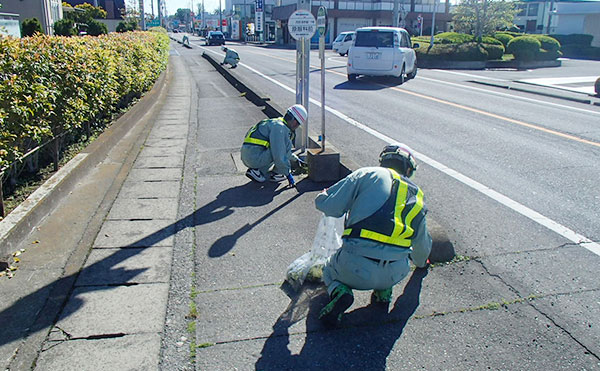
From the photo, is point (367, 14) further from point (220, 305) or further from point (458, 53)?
point (220, 305)

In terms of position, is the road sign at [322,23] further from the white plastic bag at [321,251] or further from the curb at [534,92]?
the curb at [534,92]

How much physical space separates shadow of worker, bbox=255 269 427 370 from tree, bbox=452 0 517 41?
34.1 metres

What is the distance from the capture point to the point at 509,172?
720 centimetres

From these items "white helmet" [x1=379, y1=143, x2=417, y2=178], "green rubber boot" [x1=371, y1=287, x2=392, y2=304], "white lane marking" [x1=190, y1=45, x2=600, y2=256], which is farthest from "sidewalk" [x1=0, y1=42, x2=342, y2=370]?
"white lane marking" [x1=190, y1=45, x2=600, y2=256]

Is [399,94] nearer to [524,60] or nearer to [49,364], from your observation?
[49,364]

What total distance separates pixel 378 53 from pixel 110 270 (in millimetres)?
15367

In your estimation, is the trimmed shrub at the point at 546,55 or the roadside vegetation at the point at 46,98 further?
the trimmed shrub at the point at 546,55

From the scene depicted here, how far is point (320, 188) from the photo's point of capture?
643 centimetres

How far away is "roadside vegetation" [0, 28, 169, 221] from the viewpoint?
199 inches

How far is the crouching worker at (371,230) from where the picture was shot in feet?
11.2

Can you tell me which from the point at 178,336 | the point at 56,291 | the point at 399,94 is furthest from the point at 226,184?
the point at 399,94

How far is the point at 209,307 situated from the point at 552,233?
3387 millimetres

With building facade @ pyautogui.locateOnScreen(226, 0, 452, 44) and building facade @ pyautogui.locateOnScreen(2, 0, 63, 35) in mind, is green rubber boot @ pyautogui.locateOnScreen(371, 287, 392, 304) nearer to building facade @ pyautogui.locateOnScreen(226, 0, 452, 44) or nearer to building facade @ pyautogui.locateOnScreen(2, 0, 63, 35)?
building facade @ pyautogui.locateOnScreen(2, 0, 63, 35)

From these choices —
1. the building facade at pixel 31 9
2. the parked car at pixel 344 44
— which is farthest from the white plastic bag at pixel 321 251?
the parked car at pixel 344 44
